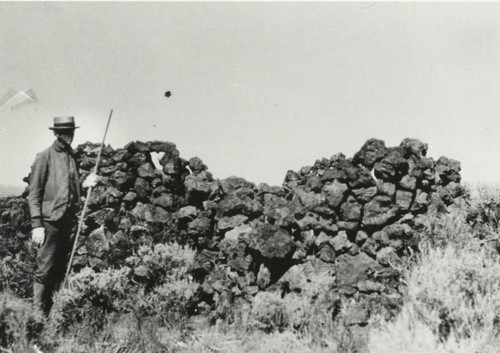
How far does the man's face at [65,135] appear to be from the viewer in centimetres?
518

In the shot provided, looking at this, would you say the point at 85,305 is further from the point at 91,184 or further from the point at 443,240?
the point at 443,240

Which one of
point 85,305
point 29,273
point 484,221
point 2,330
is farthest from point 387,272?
point 29,273

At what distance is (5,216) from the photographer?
326 inches

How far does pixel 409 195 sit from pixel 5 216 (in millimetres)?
7979

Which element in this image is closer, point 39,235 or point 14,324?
point 14,324

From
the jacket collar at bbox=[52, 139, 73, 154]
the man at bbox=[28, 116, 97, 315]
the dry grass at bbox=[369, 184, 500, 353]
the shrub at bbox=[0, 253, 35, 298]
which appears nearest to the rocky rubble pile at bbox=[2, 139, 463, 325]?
the dry grass at bbox=[369, 184, 500, 353]

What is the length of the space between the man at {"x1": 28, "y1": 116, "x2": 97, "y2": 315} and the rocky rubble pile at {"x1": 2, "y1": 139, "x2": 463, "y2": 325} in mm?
1265

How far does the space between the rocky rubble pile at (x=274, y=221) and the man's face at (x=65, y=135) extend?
72.5 inches

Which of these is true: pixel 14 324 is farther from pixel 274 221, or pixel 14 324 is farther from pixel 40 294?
pixel 274 221

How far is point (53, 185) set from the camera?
5.12 meters

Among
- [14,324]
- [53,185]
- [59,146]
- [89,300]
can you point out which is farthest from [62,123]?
[14,324]

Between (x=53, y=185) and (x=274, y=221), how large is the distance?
10.6 ft

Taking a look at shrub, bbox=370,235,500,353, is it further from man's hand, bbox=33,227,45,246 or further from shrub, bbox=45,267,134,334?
man's hand, bbox=33,227,45,246

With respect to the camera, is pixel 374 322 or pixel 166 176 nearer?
pixel 374 322
